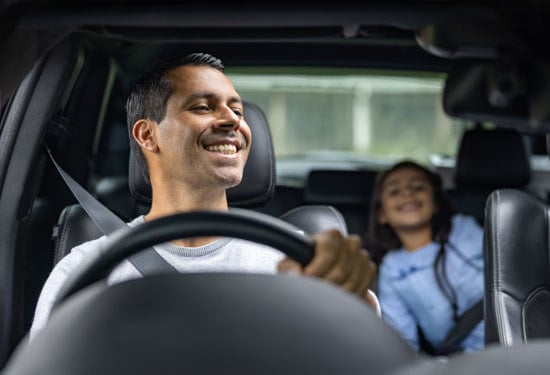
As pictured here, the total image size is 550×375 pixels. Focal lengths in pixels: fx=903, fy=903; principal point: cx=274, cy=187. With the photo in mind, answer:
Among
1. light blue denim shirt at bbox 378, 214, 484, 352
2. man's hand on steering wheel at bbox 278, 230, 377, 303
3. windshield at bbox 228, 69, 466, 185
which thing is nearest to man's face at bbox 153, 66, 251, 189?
man's hand on steering wheel at bbox 278, 230, 377, 303

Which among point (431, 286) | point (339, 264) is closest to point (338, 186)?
point (431, 286)

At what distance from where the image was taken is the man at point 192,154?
1.75 meters

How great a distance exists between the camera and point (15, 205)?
6.70ft

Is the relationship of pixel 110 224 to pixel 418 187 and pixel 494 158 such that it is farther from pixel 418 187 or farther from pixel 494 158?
pixel 494 158

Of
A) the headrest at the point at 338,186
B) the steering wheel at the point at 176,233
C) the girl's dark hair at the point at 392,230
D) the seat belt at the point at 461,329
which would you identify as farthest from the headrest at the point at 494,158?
the steering wheel at the point at 176,233

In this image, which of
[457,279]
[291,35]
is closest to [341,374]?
[291,35]

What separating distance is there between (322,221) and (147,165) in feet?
1.56

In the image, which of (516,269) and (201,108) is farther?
(516,269)

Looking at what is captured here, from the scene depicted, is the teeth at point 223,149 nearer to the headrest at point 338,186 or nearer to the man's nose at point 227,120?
the man's nose at point 227,120

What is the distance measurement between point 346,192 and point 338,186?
6 cm

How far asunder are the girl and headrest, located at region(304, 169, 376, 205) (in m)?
0.13

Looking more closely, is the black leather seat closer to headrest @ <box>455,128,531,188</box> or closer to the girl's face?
the girl's face

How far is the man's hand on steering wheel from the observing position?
3.17 ft

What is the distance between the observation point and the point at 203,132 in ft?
5.85
